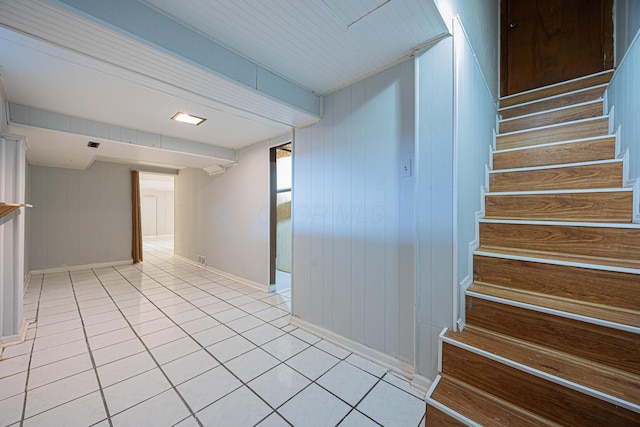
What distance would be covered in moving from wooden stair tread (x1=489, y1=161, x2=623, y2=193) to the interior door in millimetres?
2100

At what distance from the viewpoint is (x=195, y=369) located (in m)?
1.89

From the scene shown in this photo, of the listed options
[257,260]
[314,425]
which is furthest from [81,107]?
[314,425]

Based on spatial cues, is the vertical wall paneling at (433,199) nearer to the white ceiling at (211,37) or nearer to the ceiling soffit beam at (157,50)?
the white ceiling at (211,37)

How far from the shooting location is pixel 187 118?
2914 millimetres

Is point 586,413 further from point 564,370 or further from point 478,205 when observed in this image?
point 478,205

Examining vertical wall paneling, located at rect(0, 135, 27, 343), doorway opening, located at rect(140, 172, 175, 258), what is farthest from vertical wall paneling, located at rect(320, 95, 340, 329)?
doorway opening, located at rect(140, 172, 175, 258)

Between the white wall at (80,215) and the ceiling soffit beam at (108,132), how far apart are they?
3295 millimetres

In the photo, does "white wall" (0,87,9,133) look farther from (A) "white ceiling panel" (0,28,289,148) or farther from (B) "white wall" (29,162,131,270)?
(B) "white wall" (29,162,131,270)

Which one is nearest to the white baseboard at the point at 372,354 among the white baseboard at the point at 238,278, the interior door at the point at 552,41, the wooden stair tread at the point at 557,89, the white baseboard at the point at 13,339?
the white baseboard at the point at 238,278

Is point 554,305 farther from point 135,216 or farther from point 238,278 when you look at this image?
point 135,216

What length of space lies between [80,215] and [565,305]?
789 cm

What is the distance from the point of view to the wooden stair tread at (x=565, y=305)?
3.89 ft

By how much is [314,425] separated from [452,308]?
1.11 m

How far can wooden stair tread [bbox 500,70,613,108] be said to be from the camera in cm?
264
